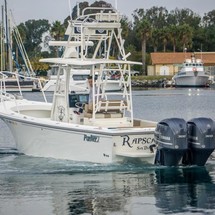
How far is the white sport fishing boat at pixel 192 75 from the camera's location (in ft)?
335

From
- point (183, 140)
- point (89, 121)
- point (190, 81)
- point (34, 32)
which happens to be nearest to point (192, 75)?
point (190, 81)

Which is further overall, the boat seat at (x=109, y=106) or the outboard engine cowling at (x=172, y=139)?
the boat seat at (x=109, y=106)

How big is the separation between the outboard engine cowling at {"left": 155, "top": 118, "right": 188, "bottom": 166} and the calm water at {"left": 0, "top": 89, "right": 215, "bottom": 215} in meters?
0.60

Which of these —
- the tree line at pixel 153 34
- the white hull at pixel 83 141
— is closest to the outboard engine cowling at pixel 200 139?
the white hull at pixel 83 141

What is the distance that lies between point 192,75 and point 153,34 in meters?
19.5

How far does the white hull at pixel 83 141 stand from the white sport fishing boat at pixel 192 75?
260 ft

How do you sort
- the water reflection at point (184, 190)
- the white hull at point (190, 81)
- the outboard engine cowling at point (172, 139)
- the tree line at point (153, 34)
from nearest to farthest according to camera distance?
the water reflection at point (184, 190)
the outboard engine cowling at point (172, 139)
the white hull at point (190, 81)
the tree line at point (153, 34)

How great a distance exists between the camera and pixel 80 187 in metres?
19.7

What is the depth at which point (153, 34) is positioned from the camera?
120062 millimetres

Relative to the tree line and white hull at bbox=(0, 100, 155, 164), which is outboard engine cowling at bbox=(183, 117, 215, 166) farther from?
the tree line

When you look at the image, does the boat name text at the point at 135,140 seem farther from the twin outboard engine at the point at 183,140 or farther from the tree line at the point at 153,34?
the tree line at the point at 153,34

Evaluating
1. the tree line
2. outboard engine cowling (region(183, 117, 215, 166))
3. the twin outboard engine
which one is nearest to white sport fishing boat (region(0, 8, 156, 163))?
the twin outboard engine

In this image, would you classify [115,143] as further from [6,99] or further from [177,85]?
[177,85]

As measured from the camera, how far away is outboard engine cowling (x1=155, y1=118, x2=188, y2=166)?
20.3 meters
